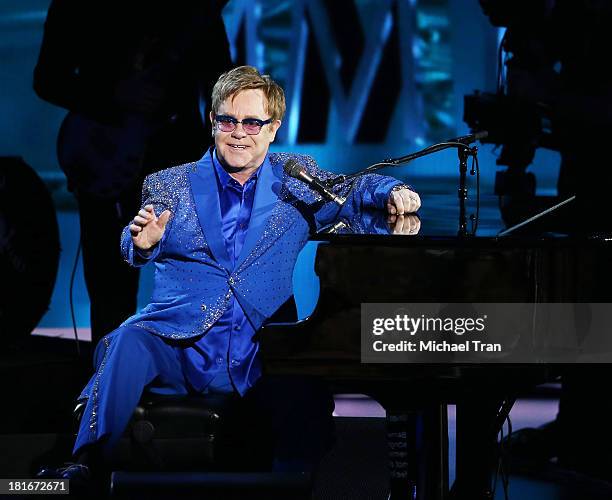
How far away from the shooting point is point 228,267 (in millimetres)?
3002

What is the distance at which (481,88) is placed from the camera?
4926 millimetres

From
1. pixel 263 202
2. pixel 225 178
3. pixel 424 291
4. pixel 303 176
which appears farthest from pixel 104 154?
pixel 424 291

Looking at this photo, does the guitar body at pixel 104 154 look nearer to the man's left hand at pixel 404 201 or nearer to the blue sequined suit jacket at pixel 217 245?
the blue sequined suit jacket at pixel 217 245

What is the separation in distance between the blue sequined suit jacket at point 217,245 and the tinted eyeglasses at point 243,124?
6.0 inches

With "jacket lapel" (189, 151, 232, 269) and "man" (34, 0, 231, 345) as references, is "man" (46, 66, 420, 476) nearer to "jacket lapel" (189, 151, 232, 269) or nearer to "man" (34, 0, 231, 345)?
"jacket lapel" (189, 151, 232, 269)

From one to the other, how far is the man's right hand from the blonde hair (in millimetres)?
396

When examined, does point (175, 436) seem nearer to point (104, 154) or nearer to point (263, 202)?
point (263, 202)

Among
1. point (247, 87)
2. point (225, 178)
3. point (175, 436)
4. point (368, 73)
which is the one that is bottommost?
point (175, 436)

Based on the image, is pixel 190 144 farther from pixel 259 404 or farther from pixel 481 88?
pixel 259 404

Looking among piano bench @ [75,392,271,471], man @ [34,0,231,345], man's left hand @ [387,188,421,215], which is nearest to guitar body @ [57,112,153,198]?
man @ [34,0,231,345]

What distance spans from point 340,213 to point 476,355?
0.94m

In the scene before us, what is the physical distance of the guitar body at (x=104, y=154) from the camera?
14.9 ft

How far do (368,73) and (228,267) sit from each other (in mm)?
2249

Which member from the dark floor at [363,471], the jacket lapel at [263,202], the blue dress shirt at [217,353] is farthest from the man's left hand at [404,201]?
the dark floor at [363,471]
